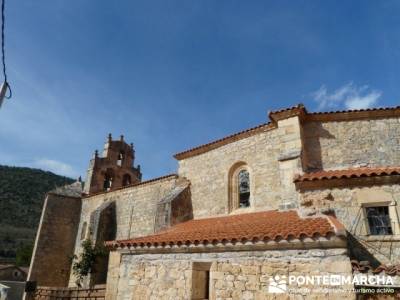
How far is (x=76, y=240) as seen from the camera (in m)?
18.7

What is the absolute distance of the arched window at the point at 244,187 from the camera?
34.9ft

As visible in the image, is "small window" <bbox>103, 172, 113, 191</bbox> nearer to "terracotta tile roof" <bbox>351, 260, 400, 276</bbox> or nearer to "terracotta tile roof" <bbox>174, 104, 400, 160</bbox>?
"terracotta tile roof" <bbox>174, 104, 400, 160</bbox>

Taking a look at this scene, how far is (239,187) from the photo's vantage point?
11.0 m

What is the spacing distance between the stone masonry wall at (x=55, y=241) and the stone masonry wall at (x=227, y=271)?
12389 mm

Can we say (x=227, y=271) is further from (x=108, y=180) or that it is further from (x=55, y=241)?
Answer: (x=108, y=180)

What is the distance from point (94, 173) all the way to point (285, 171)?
15466 mm

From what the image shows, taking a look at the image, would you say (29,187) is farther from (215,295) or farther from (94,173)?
(215,295)

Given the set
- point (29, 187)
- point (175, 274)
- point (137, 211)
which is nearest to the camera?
point (175, 274)

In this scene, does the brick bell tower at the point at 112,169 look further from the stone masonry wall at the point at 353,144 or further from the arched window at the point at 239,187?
the stone masonry wall at the point at 353,144

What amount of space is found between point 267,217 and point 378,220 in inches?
103

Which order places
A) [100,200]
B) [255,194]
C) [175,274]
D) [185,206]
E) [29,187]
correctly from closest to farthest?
[175,274], [255,194], [185,206], [100,200], [29,187]

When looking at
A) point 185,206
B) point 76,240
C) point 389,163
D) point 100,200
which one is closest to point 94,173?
point 100,200
